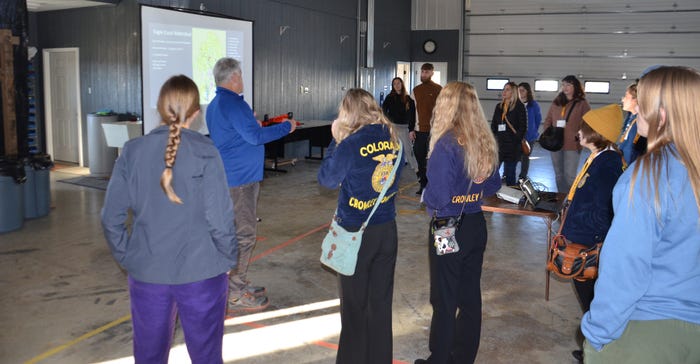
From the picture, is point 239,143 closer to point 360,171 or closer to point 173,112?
point 360,171

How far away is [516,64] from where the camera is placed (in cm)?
1542

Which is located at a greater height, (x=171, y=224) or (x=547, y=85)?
(x=547, y=85)

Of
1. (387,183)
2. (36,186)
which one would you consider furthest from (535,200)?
(36,186)

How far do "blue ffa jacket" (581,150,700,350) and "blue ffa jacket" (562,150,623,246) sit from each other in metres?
1.37

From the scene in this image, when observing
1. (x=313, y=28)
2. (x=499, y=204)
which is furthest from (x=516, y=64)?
(x=499, y=204)

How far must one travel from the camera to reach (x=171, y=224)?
2.26 metres

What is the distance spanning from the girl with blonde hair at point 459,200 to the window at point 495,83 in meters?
13.1

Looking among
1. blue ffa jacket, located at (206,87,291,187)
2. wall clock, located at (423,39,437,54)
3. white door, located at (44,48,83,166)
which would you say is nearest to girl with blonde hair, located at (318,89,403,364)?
blue ffa jacket, located at (206,87,291,187)

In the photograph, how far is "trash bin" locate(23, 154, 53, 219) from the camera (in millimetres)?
6742

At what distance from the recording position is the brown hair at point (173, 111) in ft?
7.21

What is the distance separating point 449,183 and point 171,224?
54.7 inches

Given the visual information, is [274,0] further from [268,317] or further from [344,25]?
[268,317]

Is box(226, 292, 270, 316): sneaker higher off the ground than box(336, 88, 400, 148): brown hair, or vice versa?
box(336, 88, 400, 148): brown hair

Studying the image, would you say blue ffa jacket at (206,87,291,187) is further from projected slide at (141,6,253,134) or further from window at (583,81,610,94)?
window at (583,81,610,94)
